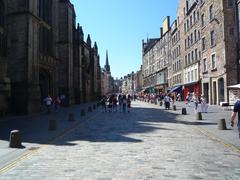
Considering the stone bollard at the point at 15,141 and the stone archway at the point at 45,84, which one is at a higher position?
the stone archway at the point at 45,84

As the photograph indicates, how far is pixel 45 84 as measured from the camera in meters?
33.2

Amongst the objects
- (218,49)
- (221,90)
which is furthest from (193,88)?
(218,49)

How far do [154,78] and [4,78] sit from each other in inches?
2591

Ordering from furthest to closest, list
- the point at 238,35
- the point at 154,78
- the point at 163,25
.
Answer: the point at 154,78, the point at 163,25, the point at 238,35

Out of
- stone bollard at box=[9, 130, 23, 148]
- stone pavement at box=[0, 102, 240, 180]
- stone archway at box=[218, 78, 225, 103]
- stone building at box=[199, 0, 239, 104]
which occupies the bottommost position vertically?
stone pavement at box=[0, 102, 240, 180]

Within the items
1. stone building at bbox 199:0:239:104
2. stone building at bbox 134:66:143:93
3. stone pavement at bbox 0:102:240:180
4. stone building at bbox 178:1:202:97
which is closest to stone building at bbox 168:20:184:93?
stone building at bbox 178:1:202:97

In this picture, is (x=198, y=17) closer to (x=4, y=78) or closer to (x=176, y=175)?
(x=4, y=78)

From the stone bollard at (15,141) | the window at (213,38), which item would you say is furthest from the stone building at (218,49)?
the stone bollard at (15,141)

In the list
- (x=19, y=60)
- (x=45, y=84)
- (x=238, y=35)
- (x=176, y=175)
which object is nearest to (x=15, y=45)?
(x=19, y=60)

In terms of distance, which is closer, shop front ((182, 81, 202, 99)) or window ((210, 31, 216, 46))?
window ((210, 31, 216, 46))

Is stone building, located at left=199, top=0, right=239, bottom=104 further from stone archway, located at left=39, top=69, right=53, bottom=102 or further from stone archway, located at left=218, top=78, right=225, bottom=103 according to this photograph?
stone archway, located at left=39, top=69, right=53, bottom=102

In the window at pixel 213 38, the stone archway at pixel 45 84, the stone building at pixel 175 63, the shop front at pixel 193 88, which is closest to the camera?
the stone archway at pixel 45 84

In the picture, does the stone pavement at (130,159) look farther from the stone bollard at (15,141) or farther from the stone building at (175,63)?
the stone building at (175,63)

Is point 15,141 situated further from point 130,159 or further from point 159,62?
point 159,62
